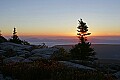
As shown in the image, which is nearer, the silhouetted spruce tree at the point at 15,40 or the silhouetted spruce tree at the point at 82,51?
the silhouetted spruce tree at the point at 82,51

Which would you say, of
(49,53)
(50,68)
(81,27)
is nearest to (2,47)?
(49,53)

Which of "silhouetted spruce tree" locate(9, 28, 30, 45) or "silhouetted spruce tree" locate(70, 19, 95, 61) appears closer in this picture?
"silhouetted spruce tree" locate(70, 19, 95, 61)

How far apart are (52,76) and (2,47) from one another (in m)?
13.5

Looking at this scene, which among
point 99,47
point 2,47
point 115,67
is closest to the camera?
point 115,67

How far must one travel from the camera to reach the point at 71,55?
2009 centimetres

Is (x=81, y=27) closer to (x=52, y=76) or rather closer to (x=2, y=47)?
(x=2, y=47)

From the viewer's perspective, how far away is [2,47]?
22.5m

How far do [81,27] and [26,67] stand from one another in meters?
12.6

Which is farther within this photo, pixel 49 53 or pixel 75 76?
pixel 49 53

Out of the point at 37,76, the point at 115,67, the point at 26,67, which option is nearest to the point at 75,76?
the point at 37,76

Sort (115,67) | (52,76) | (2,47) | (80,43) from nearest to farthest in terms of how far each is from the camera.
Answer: (52,76), (115,67), (80,43), (2,47)

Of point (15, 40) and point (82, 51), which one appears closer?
point (82, 51)

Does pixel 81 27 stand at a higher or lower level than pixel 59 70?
higher

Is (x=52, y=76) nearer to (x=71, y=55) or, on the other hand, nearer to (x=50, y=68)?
(x=50, y=68)
